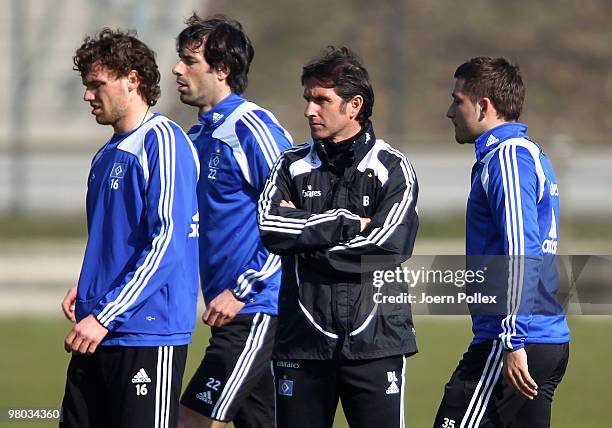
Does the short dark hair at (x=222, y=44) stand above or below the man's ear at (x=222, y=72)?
above

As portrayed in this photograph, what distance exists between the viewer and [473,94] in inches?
215

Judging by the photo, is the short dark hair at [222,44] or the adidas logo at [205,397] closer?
the adidas logo at [205,397]

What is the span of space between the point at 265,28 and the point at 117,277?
91.7 feet

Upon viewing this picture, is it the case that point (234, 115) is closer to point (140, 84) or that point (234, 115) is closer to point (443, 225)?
point (140, 84)

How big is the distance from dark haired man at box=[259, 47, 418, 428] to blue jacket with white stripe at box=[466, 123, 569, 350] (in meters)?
0.31

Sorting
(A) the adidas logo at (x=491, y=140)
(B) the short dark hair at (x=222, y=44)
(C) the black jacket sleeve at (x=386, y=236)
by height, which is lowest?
(C) the black jacket sleeve at (x=386, y=236)

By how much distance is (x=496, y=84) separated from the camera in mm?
5434

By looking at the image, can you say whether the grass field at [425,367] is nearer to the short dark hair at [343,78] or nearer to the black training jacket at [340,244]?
the black training jacket at [340,244]

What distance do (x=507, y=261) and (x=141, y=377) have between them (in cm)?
162

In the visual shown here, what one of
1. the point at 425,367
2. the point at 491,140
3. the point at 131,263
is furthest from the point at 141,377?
the point at 425,367

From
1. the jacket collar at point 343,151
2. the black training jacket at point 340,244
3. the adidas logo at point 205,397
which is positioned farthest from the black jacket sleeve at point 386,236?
the adidas logo at point 205,397

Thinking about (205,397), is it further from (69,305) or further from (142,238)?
(142,238)

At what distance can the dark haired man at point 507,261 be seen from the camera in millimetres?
5113

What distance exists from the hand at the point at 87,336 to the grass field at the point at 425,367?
356 centimetres
